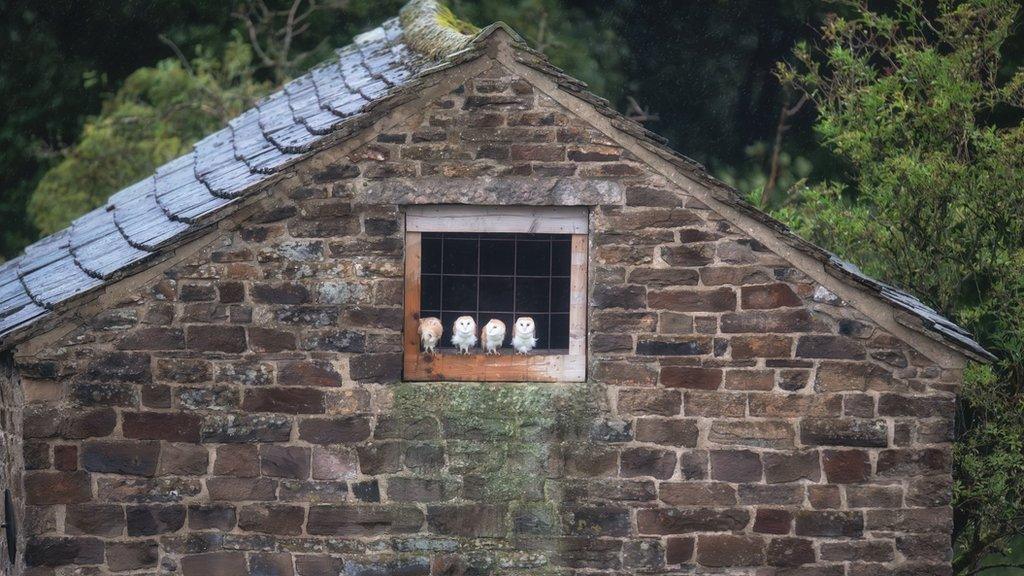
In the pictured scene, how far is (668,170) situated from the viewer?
919 cm

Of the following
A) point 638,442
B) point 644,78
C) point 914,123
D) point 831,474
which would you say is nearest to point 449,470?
point 638,442

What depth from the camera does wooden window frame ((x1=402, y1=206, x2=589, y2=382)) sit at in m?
9.29

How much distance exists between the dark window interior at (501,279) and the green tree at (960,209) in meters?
3.68

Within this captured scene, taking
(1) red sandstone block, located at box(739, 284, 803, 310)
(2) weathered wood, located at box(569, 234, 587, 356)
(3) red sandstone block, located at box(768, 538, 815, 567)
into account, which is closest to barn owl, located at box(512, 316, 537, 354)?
(2) weathered wood, located at box(569, 234, 587, 356)

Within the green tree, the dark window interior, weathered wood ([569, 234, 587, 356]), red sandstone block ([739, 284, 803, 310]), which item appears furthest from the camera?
the green tree

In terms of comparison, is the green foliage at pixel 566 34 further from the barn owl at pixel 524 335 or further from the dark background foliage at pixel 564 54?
the barn owl at pixel 524 335

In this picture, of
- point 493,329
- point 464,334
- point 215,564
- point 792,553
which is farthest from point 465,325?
point 792,553

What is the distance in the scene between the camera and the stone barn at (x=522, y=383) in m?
9.05

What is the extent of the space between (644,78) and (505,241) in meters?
14.0

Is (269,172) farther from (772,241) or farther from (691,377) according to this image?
(772,241)

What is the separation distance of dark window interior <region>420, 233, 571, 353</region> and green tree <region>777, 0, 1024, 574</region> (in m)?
3.68

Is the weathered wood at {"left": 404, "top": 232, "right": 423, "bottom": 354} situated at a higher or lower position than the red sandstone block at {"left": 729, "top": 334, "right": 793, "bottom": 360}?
higher

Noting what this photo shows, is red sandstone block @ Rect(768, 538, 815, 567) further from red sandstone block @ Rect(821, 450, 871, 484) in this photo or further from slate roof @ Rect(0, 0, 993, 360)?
slate roof @ Rect(0, 0, 993, 360)

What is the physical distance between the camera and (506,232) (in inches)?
369
